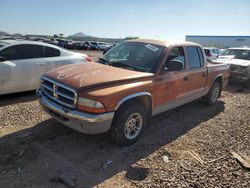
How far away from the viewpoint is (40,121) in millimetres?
5098

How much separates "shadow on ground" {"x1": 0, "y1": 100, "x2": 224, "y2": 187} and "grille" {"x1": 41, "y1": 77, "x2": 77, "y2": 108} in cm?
81

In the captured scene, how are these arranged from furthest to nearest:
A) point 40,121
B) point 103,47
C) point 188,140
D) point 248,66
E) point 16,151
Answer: point 103,47, point 248,66, point 40,121, point 188,140, point 16,151

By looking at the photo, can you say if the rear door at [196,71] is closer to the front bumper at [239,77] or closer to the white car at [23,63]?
the white car at [23,63]

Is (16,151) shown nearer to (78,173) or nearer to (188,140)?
(78,173)

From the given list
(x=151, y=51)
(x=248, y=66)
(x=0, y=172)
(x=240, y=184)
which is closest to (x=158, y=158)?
(x=240, y=184)

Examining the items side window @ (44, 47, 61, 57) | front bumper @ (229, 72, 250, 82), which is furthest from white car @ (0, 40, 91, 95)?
front bumper @ (229, 72, 250, 82)

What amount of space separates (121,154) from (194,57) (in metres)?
3.07

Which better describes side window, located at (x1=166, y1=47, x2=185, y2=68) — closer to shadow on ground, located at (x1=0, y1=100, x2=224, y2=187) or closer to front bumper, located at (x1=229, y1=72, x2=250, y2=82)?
shadow on ground, located at (x1=0, y1=100, x2=224, y2=187)

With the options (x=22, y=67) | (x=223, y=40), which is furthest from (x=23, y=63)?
(x=223, y=40)

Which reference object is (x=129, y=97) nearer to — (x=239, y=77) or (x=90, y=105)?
(x=90, y=105)

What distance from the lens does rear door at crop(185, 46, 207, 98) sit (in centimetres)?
552

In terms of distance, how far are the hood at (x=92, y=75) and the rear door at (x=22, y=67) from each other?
2.24 metres

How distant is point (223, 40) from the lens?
71.9 metres

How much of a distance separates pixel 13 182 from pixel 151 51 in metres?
3.28
